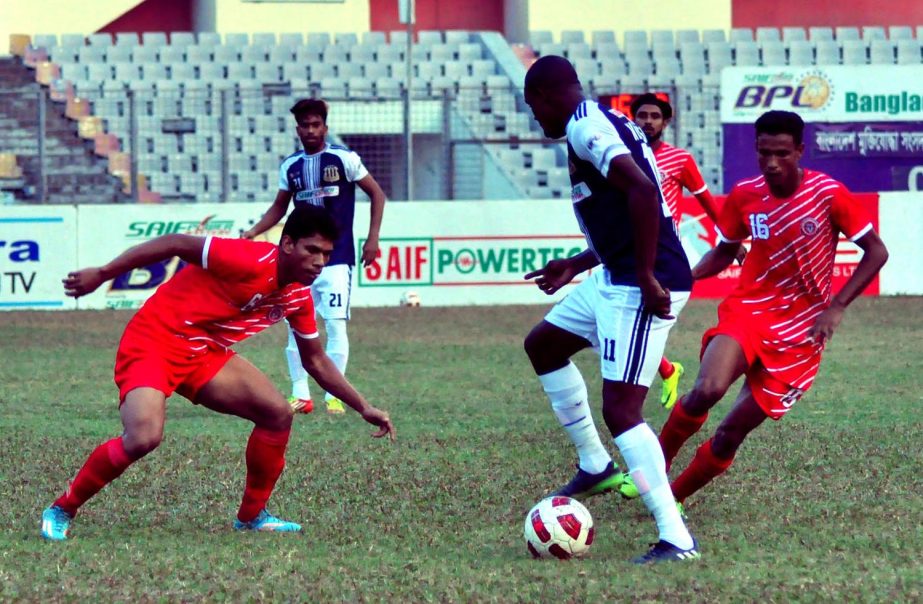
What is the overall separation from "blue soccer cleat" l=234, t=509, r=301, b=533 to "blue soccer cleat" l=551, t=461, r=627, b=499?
3.97 feet

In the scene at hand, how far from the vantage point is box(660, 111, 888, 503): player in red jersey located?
6.70 m

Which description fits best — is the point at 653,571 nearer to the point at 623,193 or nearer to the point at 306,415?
the point at 623,193

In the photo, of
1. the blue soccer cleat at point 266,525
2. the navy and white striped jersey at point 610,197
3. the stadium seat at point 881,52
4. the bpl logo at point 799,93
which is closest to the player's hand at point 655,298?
the navy and white striped jersey at point 610,197

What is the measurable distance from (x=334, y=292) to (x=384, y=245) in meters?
9.63

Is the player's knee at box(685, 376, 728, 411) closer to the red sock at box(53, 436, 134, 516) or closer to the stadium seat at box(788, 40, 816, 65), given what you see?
the red sock at box(53, 436, 134, 516)

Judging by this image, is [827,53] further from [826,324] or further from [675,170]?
[826,324]

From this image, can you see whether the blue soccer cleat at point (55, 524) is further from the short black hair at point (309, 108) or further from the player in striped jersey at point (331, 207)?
the short black hair at point (309, 108)

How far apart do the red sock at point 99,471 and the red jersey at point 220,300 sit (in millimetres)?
484

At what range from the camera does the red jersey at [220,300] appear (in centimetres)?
640

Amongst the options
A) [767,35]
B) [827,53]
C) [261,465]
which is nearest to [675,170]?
[261,465]

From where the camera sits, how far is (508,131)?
24984 millimetres

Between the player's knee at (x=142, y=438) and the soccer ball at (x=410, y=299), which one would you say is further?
the soccer ball at (x=410, y=299)

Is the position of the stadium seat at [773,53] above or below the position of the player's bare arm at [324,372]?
above

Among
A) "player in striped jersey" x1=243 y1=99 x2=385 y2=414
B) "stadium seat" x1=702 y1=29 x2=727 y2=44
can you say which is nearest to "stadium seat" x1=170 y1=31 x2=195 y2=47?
"stadium seat" x1=702 y1=29 x2=727 y2=44
